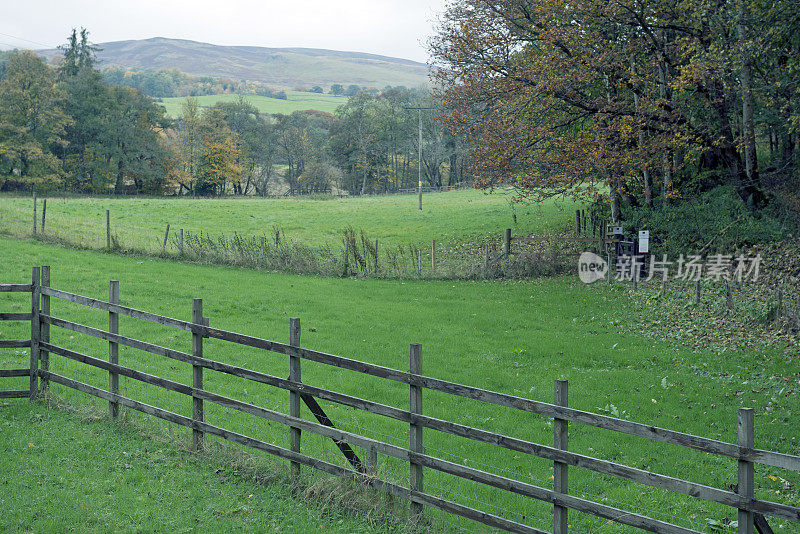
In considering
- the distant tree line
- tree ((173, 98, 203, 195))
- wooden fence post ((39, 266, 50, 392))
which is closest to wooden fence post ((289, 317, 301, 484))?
wooden fence post ((39, 266, 50, 392))

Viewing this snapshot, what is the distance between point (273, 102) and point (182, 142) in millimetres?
90439

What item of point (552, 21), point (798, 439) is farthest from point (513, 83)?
point (798, 439)

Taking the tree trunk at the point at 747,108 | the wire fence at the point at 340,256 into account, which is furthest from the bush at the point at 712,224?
the wire fence at the point at 340,256

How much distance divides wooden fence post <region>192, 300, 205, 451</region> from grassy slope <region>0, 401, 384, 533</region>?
0.23 metres

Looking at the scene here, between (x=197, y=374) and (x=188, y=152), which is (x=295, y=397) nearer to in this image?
(x=197, y=374)

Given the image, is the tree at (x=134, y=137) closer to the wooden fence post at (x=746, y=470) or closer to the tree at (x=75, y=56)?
the tree at (x=75, y=56)

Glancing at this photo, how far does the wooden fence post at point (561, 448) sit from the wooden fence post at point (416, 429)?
130cm

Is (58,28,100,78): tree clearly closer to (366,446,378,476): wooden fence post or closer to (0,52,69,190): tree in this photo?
(0,52,69,190): tree

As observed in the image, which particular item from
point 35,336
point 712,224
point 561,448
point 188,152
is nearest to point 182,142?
point 188,152

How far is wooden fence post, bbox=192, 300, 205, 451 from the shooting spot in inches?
299

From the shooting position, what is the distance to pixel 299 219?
46781 millimetres

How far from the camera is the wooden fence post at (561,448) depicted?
5.36 meters

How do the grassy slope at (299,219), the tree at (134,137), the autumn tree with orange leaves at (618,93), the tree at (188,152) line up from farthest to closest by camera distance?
the tree at (188,152) < the tree at (134,137) < the grassy slope at (299,219) < the autumn tree with orange leaves at (618,93)

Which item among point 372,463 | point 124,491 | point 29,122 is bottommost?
point 124,491
